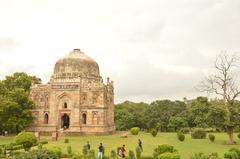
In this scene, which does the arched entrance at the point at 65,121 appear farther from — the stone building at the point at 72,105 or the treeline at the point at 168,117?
the treeline at the point at 168,117

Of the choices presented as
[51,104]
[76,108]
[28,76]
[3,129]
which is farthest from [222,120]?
[28,76]

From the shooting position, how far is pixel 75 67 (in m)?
41.5

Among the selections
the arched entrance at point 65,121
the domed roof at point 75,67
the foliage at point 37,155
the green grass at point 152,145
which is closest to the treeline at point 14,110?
the green grass at point 152,145

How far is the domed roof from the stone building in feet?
0.91

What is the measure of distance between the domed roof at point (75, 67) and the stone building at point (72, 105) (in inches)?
11.0

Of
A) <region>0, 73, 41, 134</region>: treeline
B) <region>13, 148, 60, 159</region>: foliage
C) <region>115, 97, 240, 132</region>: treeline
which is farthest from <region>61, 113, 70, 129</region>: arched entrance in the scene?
<region>13, 148, 60, 159</region>: foliage

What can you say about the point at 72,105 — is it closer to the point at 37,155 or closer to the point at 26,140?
the point at 26,140

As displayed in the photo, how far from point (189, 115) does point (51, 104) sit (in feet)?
77.5

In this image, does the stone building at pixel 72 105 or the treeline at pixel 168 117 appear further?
the treeline at pixel 168 117

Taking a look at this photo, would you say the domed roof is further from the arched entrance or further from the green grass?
the green grass

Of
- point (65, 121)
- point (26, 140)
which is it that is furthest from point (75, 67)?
point (26, 140)

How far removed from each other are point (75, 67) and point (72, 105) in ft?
18.7

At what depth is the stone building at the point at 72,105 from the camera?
38.0m

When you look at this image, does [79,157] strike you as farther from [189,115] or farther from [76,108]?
[189,115]
